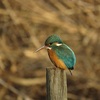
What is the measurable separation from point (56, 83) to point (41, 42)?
4158mm

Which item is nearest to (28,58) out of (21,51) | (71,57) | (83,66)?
(21,51)

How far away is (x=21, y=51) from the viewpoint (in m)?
6.67

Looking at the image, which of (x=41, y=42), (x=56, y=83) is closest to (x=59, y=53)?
(x=56, y=83)

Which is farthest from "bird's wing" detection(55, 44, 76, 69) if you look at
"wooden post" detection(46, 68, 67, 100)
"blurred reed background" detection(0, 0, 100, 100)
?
"blurred reed background" detection(0, 0, 100, 100)

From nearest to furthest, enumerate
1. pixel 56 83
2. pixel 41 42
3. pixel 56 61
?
pixel 56 83
pixel 56 61
pixel 41 42

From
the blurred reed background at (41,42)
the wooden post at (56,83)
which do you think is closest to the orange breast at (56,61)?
the wooden post at (56,83)

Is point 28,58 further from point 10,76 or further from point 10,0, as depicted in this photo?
point 10,0

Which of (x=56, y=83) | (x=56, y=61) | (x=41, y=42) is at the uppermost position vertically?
(x=41, y=42)

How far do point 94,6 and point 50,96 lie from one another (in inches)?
166

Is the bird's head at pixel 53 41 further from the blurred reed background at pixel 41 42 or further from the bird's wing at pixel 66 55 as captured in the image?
the blurred reed background at pixel 41 42

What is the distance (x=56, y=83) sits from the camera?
243 centimetres

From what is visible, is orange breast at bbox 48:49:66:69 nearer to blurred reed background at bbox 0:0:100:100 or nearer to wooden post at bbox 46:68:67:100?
wooden post at bbox 46:68:67:100

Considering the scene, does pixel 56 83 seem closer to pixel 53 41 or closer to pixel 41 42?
pixel 53 41

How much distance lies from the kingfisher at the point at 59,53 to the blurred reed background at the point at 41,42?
3.72 m
